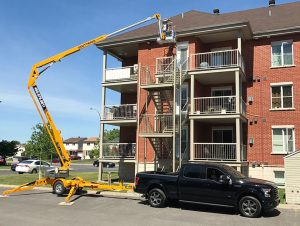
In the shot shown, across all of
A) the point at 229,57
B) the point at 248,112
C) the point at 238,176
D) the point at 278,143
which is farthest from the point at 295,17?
the point at 238,176

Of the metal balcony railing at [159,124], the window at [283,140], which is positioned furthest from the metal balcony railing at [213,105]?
the window at [283,140]

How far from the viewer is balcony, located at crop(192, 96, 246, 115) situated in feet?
71.2

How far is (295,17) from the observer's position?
2395 centimetres

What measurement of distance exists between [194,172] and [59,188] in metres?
6.95

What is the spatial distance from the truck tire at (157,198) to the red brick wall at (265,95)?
1048 cm

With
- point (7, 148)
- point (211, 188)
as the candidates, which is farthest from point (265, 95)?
point (7, 148)

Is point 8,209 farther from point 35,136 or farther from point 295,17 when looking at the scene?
point 35,136

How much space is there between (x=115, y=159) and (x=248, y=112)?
9566mm

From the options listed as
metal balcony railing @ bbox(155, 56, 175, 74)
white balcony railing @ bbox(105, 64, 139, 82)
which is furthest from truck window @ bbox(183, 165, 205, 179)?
white balcony railing @ bbox(105, 64, 139, 82)

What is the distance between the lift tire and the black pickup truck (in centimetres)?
408

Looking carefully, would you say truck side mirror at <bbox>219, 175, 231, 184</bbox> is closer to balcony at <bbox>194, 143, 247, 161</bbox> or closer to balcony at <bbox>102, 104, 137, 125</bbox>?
balcony at <bbox>194, 143, 247, 161</bbox>

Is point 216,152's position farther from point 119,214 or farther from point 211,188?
point 119,214

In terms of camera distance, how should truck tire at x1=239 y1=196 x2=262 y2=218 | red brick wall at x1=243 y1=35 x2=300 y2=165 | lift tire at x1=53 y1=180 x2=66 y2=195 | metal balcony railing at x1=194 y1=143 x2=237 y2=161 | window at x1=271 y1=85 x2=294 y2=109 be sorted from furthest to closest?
window at x1=271 y1=85 x2=294 y2=109 → red brick wall at x1=243 y1=35 x2=300 y2=165 → metal balcony railing at x1=194 y1=143 x2=237 y2=161 → lift tire at x1=53 y1=180 x2=66 y2=195 → truck tire at x1=239 y1=196 x2=262 y2=218

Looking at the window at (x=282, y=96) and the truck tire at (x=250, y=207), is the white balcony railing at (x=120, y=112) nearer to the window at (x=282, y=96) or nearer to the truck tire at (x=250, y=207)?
the window at (x=282, y=96)
